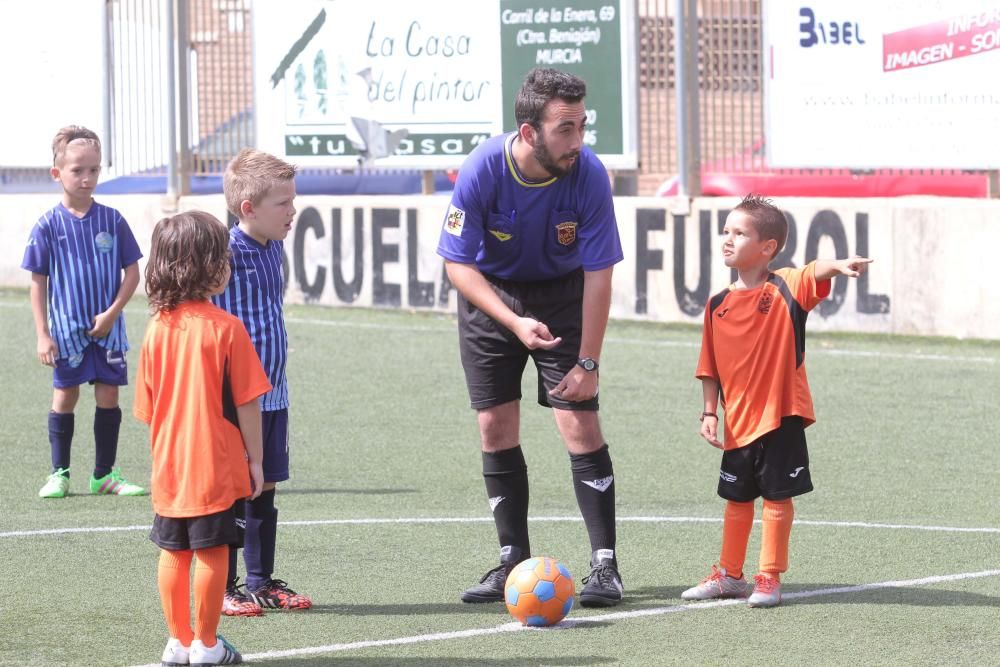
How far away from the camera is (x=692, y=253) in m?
15.2

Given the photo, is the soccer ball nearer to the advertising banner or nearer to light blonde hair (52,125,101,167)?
light blonde hair (52,125,101,167)

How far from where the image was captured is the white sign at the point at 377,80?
16.8 meters

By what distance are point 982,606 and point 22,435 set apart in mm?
6279

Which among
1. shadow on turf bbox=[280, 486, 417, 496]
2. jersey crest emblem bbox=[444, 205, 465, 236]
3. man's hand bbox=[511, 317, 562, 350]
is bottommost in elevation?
shadow on turf bbox=[280, 486, 417, 496]

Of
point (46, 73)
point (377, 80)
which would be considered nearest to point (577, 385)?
point (377, 80)

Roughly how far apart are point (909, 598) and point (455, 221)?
6.89 ft

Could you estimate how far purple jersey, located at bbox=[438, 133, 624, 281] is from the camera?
6309mm

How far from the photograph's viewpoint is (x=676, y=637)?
583 cm

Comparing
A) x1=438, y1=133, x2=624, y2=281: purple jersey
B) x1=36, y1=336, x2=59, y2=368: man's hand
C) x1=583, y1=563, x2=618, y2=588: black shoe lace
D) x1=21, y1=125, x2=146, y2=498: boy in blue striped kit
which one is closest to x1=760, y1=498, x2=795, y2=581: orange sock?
x1=583, y1=563, x2=618, y2=588: black shoe lace

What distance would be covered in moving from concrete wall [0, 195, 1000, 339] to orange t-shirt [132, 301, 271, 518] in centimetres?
959

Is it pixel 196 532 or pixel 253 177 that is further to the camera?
pixel 253 177

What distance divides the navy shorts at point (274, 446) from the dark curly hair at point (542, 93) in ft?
4.41

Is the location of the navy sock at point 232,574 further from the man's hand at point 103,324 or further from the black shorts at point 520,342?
the man's hand at point 103,324

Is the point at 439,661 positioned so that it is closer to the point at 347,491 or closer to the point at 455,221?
the point at 455,221
